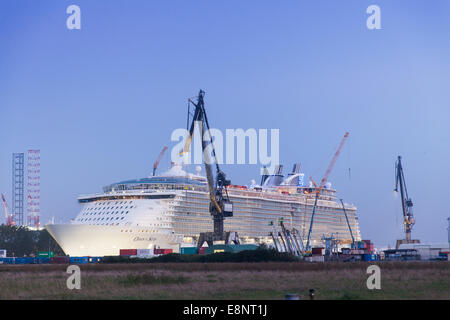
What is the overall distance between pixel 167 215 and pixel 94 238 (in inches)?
564

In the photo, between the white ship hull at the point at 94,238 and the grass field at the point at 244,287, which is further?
the white ship hull at the point at 94,238

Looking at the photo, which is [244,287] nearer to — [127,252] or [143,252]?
[127,252]

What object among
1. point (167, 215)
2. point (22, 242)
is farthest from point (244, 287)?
point (22, 242)

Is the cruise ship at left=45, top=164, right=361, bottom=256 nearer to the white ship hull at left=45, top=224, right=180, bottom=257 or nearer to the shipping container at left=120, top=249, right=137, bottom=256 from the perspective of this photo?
the white ship hull at left=45, top=224, right=180, bottom=257

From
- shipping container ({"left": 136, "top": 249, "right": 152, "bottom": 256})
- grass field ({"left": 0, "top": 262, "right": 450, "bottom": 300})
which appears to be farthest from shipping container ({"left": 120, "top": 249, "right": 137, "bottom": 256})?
grass field ({"left": 0, "top": 262, "right": 450, "bottom": 300})

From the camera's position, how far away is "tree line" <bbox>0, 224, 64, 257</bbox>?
133 meters

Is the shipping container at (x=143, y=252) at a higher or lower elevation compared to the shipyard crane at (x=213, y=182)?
lower

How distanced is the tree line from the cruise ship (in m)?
25.3

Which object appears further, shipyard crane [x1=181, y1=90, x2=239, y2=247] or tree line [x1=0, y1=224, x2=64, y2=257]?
tree line [x1=0, y1=224, x2=64, y2=257]

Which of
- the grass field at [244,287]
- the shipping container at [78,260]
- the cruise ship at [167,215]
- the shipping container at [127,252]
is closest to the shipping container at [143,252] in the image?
the shipping container at [127,252]

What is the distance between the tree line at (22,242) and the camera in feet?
437

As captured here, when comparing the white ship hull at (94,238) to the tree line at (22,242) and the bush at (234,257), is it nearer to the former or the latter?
the bush at (234,257)

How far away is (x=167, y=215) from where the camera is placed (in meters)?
105
